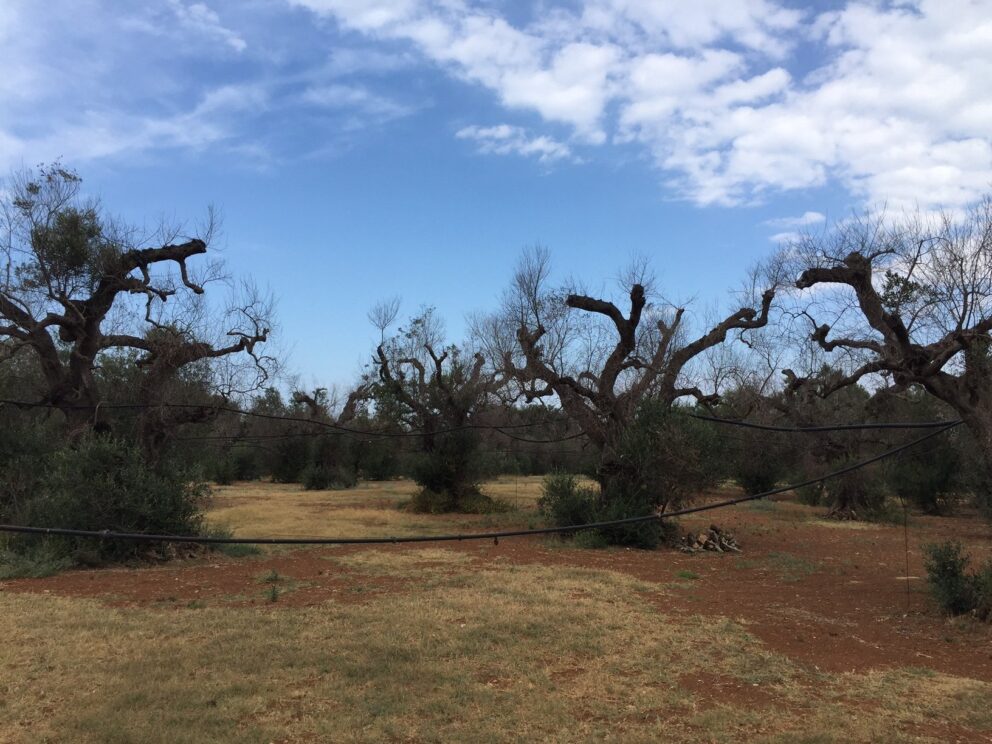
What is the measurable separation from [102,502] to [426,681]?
7.91 m

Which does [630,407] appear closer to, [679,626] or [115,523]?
[679,626]

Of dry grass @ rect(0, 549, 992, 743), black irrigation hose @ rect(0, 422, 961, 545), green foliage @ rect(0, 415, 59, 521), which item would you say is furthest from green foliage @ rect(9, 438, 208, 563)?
black irrigation hose @ rect(0, 422, 961, 545)

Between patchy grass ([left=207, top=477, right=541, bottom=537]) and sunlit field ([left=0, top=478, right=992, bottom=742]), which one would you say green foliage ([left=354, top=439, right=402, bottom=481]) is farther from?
sunlit field ([left=0, top=478, right=992, bottom=742])

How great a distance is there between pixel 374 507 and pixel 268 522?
573 centimetres

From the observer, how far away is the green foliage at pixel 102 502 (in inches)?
432

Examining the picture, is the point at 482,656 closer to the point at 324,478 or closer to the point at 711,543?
the point at 711,543

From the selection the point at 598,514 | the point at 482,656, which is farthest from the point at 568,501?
the point at 482,656

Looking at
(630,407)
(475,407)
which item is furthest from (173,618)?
(475,407)

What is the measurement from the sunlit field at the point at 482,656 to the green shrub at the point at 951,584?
329 mm

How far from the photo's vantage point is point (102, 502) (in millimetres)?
11016

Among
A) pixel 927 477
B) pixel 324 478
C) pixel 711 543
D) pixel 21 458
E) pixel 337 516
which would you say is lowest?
pixel 337 516

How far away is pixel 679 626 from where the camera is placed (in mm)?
7449

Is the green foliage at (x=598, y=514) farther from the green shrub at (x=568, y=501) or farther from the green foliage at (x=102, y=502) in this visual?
the green foliage at (x=102, y=502)

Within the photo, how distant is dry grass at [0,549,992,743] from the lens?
457 cm
